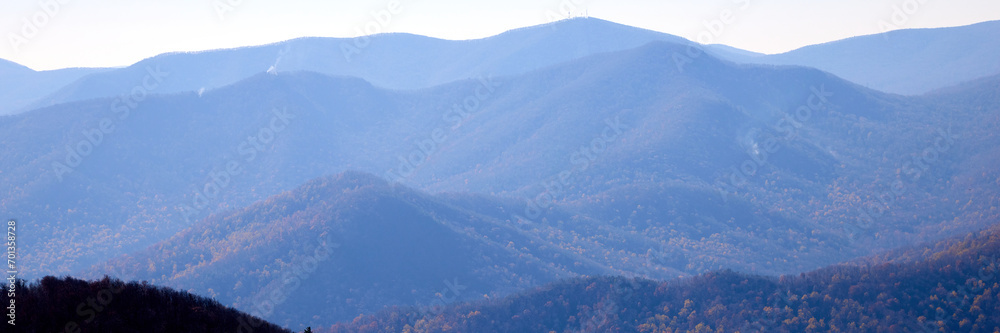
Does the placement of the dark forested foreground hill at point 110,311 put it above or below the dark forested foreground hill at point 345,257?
below

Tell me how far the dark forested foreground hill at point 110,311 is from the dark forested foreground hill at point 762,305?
57186 millimetres

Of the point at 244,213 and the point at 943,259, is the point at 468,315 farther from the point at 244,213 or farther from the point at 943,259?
the point at 244,213

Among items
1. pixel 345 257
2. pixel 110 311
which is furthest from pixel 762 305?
pixel 110 311

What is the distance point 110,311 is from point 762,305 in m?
70.6

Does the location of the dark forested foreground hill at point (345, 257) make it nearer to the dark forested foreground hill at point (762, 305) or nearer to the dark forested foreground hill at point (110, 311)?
the dark forested foreground hill at point (762, 305)

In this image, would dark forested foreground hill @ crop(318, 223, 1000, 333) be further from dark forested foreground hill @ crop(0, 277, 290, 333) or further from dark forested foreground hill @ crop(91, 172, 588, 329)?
dark forested foreground hill @ crop(0, 277, 290, 333)

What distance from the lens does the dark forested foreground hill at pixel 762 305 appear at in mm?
80500

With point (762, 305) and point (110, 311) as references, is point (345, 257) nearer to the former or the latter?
point (762, 305)

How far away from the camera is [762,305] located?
8500 cm

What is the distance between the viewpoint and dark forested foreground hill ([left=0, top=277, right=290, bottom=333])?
2883 cm

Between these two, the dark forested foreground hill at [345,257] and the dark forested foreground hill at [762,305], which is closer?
the dark forested foreground hill at [762,305]

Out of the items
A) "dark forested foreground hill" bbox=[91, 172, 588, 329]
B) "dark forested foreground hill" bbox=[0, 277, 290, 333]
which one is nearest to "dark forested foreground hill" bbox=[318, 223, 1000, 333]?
"dark forested foreground hill" bbox=[91, 172, 588, 329]

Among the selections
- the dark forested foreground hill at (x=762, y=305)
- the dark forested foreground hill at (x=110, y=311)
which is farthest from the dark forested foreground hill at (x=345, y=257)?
the dark forested foreground hill at (x=110, y=311)

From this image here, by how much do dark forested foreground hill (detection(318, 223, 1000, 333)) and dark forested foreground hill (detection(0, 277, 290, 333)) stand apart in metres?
57.2
